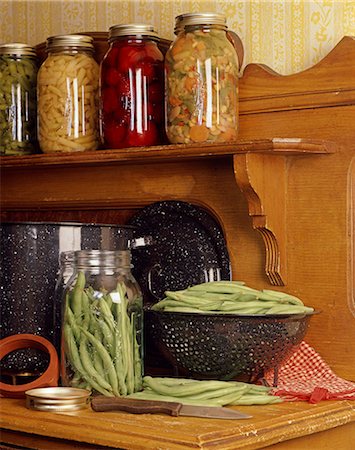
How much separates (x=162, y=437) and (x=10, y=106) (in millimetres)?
940

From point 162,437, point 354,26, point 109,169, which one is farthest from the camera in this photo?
point 109,169

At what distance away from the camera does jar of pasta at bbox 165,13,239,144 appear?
5.60 feet

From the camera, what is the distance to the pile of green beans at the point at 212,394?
1488 mm

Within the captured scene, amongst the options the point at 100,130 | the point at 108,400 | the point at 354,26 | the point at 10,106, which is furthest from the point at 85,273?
the point at 354,26

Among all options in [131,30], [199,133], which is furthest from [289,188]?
[131,30]

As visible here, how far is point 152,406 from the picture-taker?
55.8 inches

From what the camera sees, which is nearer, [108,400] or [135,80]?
[108,400]

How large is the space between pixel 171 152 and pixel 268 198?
189 millimetres

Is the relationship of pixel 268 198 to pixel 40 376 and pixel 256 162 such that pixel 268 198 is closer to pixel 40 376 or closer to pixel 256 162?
pixel 256 162

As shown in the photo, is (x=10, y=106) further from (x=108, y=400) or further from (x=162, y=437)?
(x=162, y=437)

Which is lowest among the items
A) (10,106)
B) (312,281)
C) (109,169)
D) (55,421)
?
(55,421)

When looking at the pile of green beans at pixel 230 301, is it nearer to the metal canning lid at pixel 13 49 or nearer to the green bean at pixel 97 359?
the green bean at pixel 97 359

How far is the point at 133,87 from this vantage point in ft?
5.94

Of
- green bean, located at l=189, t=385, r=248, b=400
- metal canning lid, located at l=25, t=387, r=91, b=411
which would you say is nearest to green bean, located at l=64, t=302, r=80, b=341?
metal canning lid, located at l=25, t=387, r=91, b=411
